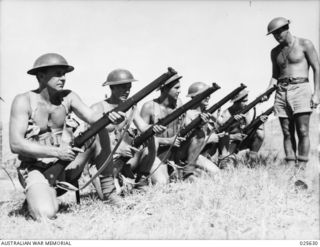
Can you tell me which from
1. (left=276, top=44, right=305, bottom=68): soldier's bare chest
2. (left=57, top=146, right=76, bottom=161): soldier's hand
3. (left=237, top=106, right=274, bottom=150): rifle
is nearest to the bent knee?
(left=57, top=146, right=76, bottom=161): soldier's hand

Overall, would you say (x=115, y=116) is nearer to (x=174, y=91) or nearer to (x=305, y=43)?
(x=174, y=91)

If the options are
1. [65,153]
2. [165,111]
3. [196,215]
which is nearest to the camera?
[196,215]

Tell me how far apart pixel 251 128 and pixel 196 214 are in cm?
615

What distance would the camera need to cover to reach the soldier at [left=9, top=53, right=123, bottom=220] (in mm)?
5602

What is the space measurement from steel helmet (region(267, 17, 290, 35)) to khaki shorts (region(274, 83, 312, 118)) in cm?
103

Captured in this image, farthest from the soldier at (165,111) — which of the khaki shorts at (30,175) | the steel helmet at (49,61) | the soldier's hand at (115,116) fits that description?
the steel helmet at (49,61)

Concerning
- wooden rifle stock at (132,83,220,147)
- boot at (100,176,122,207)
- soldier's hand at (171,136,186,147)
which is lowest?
boot at (100,176,122,207)

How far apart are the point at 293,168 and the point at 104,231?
3.90 metres

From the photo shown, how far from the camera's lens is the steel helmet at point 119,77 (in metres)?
7.52

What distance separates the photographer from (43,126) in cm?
599

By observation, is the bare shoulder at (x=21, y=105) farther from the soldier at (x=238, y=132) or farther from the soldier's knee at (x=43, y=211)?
the soldier at (x=238, y=132)

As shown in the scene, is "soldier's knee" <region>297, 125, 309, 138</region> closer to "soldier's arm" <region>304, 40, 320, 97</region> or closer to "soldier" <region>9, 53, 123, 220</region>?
"soldier's arm" <region>304, 40, 320, 97</region>

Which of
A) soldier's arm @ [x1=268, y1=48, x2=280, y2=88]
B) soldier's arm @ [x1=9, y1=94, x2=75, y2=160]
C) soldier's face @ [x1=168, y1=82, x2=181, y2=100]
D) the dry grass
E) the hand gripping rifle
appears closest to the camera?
the dry grass

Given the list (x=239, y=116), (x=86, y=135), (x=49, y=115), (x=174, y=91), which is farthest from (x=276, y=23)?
(x=49, y=115)
